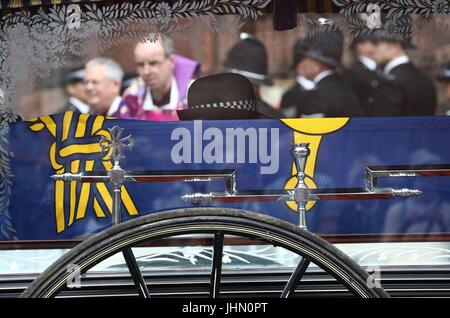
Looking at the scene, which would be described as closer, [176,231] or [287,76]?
[176,231]

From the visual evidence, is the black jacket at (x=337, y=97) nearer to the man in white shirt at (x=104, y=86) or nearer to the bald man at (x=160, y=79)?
the bald man at (x=160, y=79)

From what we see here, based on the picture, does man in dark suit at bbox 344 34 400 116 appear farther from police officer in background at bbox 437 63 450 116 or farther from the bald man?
the bald man

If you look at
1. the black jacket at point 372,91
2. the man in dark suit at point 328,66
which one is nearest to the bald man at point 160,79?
the man in dark suit at point 328,66

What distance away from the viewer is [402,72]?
275cm

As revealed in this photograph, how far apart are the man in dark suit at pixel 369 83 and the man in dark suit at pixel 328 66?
0.03m

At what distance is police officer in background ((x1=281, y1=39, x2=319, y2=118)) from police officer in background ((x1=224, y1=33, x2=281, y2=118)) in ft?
0.29

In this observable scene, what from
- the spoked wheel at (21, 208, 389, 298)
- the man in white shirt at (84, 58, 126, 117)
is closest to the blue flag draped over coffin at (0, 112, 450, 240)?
the man in white shirt at (84, 58, 126, 117)

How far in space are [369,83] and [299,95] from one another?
25cm

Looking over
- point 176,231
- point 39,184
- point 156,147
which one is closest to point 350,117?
point 156,147

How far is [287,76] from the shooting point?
2.77 meters

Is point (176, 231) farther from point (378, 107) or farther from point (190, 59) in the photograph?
point (378, 107)

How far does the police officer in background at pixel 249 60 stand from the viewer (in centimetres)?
276

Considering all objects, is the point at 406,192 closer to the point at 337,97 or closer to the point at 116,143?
the point at 337,97

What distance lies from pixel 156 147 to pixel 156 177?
0.11 meters
